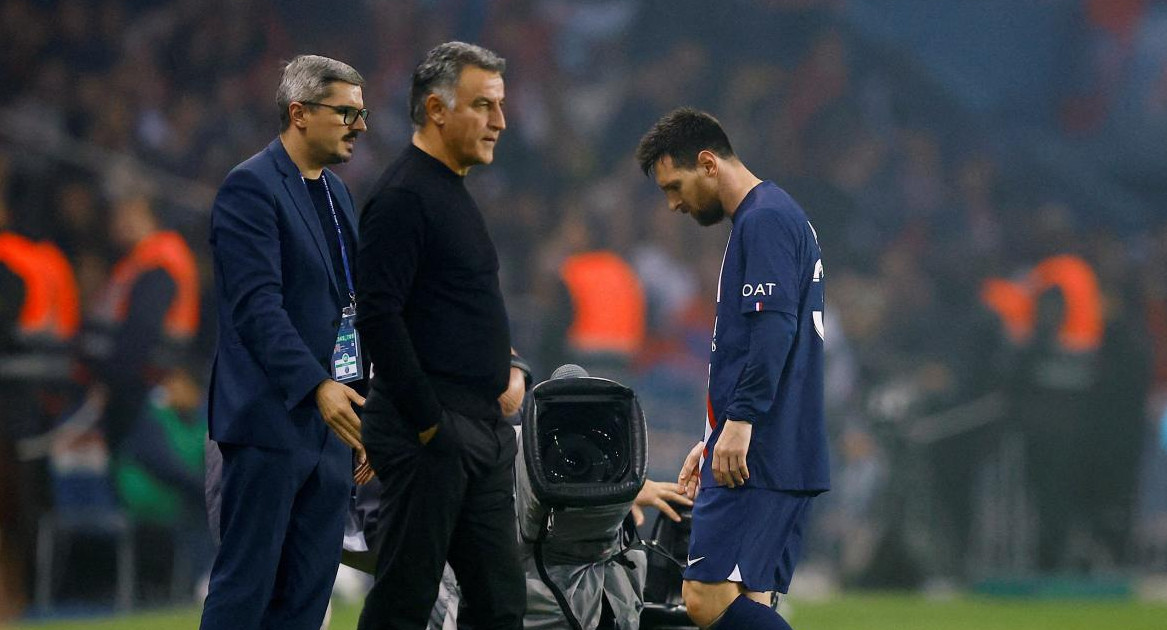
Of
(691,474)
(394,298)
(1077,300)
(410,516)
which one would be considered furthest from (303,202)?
(1077,300)

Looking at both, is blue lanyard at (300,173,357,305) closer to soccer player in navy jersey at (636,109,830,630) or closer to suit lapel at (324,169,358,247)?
suit lapel at (324,169,358,247)

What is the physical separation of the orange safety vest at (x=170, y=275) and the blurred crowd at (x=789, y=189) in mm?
97

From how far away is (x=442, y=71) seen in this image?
3.33 metres

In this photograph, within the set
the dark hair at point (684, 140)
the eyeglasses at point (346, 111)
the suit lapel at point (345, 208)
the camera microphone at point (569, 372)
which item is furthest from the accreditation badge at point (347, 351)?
the dark hair at point (684, 140)

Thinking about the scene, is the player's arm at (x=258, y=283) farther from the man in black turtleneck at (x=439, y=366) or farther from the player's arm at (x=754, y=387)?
the player's arm at (x=754, y=387)

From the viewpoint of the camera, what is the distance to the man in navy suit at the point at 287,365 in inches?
139

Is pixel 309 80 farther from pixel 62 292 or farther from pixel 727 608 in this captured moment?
pixel 62 292

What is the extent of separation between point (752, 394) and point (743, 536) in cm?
38

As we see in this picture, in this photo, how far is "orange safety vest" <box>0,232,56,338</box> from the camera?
7727 mm

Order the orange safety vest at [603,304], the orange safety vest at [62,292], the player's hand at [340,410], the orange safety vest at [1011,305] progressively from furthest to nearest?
1. the orange safety vest at [1011,305]
2. the orange safety vest at [603,304]
3. the orange safety vest at [62,292]
4. the player's hand at [340,410]

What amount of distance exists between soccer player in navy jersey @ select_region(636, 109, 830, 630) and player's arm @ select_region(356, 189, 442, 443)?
39.3 inches

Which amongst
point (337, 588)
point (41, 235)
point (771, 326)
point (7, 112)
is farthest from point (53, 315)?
point (771, 326)

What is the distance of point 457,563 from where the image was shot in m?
3.34

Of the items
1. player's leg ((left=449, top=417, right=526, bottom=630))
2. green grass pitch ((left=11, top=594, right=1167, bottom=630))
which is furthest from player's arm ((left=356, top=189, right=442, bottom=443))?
green grass pitch ((left=11, top=594, right=1167, bottom=630))
